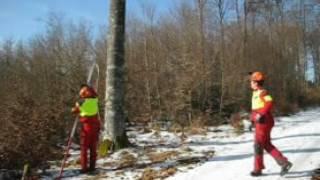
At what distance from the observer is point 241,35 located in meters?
30.8

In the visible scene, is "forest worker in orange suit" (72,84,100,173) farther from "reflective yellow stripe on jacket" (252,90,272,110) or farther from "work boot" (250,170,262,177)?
"reflective yellow stripe on jacket" (252,90,272,110)

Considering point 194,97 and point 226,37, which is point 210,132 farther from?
point 226,37

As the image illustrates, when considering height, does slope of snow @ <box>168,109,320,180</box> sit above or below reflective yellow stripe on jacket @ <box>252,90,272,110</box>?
below

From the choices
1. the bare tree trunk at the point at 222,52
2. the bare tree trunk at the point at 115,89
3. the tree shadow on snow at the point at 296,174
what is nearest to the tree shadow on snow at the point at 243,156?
the tree shadow on snow at the point at 296,174

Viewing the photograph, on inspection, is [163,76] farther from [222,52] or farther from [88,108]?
[88,108]

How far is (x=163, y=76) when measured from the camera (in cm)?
2195

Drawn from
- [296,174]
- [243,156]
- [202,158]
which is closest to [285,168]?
[296,174]

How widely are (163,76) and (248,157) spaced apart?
36.6 feet

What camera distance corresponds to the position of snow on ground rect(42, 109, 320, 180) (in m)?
9.64

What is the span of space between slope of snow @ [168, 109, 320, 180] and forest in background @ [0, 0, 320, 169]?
3.57 meters

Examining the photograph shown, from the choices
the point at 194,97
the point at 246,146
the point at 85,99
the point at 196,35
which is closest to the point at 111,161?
the point at 85,99

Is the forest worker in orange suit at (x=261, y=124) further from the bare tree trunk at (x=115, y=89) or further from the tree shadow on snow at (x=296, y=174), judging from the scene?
the bare tree trunk at (x=115, y=89)

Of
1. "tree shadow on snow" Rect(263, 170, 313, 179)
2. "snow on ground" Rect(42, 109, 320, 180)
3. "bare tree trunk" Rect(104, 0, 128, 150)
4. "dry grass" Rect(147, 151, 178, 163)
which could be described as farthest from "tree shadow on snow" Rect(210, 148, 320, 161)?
"bare tree trunk" Rect(104, 0, 128, 150)

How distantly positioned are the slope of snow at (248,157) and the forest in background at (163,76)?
357 centimetres
